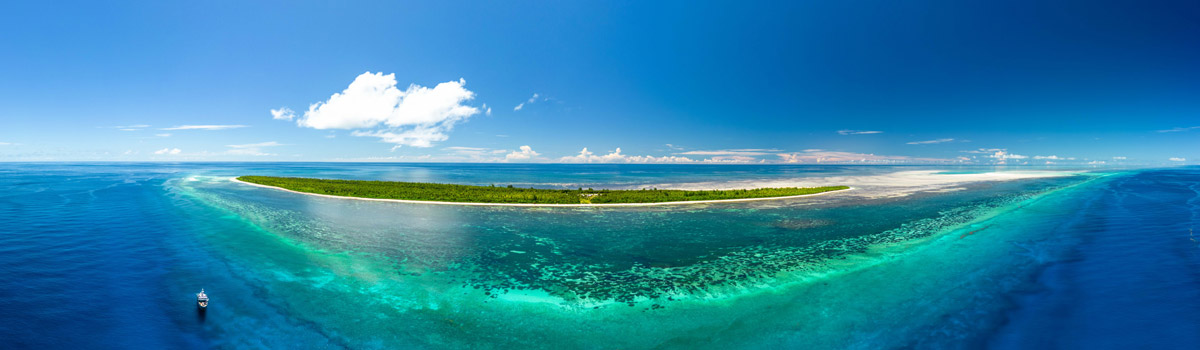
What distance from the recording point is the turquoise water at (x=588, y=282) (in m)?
10.2

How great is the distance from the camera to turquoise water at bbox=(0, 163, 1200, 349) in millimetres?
10195

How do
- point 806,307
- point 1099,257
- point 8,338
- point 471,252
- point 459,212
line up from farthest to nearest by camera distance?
1. point 459,212
2. point 471,252
3. point 1099,257
4. point 806,307
5. point 8,338

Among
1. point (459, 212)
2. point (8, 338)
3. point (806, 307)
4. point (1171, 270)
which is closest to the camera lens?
point (8, 338)

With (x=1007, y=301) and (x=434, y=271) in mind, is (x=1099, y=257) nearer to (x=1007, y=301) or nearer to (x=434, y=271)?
(x=1007, y=301)

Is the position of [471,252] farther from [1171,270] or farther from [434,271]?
[1171,270]

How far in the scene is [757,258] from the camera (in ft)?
57.5

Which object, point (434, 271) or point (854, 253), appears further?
point (854, 253)

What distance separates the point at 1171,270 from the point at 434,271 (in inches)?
1013

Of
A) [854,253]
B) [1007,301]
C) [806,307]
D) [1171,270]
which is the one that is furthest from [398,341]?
[1171,270]

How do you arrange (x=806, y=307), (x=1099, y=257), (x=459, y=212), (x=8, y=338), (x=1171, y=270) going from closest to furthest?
(x=8, y=338) < (x=806, y=307) < (x=1171, y=270) < (x=1099, y=257) < (x=459, y=212)

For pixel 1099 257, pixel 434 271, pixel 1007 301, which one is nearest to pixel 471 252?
pixel 434 271

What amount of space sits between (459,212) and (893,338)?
91.1 feet

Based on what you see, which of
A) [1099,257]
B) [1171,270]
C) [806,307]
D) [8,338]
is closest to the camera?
[8,338]

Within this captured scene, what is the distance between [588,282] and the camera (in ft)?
47.1
